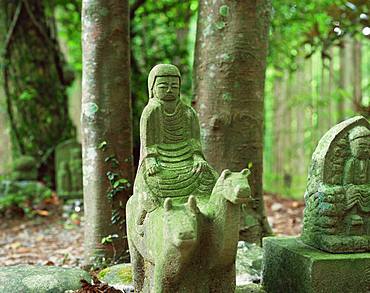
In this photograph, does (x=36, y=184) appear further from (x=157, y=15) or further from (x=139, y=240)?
(x=139, y=240)

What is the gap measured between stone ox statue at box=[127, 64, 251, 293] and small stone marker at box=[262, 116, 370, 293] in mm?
728

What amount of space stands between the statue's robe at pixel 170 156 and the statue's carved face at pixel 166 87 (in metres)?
0.06

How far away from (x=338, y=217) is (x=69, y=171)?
7.39m

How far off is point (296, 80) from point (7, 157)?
929cm

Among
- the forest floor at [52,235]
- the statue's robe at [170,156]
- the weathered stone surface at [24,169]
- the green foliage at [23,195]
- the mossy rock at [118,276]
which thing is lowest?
the forest floor at [52,235]

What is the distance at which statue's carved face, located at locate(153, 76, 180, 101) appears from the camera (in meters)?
4.15

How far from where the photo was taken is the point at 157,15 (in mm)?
10867

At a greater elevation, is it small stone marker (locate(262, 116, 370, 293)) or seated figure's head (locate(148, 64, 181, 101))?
seated figure's head (locate(148, 64, 181, 101))

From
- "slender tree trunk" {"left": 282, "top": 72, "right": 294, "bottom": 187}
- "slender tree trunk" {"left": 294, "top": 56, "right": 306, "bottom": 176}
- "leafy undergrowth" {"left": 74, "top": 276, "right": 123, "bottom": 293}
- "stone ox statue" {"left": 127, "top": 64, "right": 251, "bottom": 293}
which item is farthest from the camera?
"slender tree trunk" {"left": 294, "top": 56, "right": 306, "bottom": 176}

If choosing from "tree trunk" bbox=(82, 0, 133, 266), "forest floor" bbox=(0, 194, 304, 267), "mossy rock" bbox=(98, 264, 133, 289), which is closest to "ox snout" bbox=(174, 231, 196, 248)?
"mossy rock" bbox=(98, 264, 133, 289)

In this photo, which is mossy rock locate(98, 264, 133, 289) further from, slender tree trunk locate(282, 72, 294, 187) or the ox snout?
slender tree trunk locate(282, 72, 294, 187)

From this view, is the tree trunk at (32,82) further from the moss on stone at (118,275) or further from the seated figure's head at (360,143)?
the seated figure's head at (360,143)

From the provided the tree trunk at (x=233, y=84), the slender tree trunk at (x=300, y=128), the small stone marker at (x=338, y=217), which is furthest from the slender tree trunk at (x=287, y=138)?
the small stone marker at (x=338, y=217)

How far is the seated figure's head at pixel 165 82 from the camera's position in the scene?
414 cm
